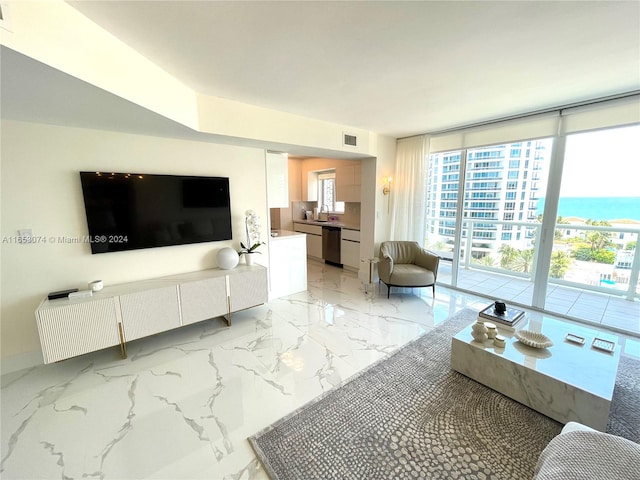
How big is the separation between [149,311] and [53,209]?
123cm

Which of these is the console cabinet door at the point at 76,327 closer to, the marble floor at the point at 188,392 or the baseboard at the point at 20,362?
the marble floor at the point at 188,392

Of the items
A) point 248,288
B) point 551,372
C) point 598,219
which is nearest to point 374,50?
point 551,372

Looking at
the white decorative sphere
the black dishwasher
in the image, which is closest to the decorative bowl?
the white decorative sphere

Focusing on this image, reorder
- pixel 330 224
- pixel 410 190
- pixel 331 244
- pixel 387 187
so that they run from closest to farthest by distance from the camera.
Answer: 1. pixel 410 190
2. pixel 387 187
3. pixel 331 244
4. pixel 330 224

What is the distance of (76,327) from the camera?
2180mm

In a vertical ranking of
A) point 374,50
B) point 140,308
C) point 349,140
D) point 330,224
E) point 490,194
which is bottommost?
point 140,308

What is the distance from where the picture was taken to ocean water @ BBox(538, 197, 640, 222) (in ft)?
9.97

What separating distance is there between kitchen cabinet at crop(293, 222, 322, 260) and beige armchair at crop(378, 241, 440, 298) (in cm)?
205

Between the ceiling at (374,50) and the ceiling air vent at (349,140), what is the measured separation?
960 millimetres

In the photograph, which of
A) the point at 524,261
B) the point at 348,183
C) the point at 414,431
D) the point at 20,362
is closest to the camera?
the point at 414,431

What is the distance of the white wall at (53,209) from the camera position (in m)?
2.19

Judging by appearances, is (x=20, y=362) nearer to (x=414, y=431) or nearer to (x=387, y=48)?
(x=414, y=431)

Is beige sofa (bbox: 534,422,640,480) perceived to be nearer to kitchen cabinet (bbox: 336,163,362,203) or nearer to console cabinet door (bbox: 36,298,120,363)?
console cabinet door (bbox: 36,298,120,363)

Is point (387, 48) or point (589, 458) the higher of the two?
point (387, 48)
